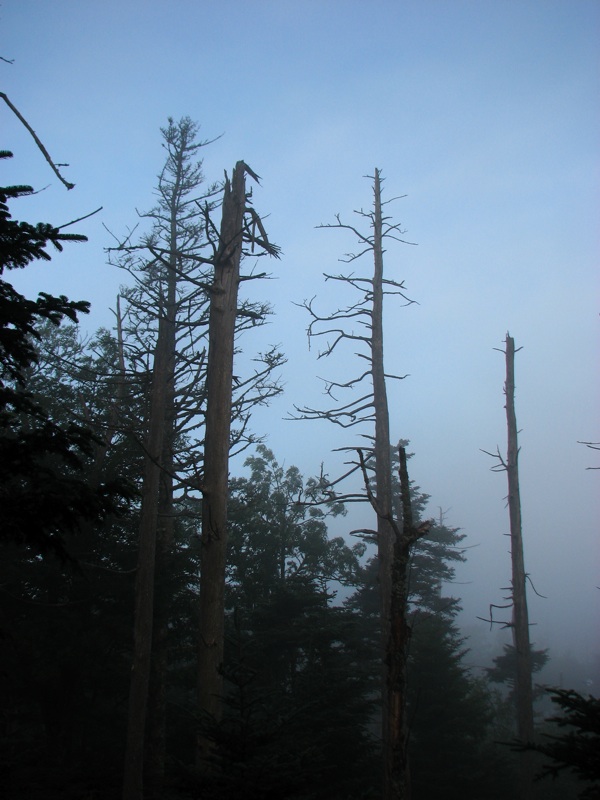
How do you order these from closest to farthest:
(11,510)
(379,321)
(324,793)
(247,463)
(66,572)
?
(11,510) < (324,793) < (379,321) < (66,572) < (247,463)

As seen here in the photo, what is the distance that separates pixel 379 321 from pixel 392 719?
9.87 m

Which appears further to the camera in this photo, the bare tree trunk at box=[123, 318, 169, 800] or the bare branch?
the bare tree trunk at box=[123, 318, 169, 800]

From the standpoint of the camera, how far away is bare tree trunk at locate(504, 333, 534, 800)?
1270cm

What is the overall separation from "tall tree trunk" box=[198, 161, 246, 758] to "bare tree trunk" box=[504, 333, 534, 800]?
8247 millimetres

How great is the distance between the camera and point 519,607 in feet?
45.3

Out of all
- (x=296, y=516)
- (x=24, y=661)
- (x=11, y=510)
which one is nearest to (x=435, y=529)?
(x=296, y=516)

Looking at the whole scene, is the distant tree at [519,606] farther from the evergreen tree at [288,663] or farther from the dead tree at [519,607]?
the evergreen tree at [288,663]

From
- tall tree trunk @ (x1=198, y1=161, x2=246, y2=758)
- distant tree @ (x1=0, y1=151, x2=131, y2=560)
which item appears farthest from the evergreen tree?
distant tree @ (x1=0, y1=151, x2=131, y2=560)

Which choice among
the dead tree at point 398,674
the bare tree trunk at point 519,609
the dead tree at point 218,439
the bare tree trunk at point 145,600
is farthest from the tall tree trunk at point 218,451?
the bare tree trunk at point 519,609

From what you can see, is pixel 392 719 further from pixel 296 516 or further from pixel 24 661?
pixel 296 516

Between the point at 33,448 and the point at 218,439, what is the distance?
3.54m

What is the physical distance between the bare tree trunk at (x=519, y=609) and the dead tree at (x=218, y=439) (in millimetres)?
8255

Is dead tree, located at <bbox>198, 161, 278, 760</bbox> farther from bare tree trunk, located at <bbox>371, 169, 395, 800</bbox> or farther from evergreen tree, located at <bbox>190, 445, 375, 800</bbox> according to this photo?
bare tree trunk, located at <bbox>371, 169, 395, 800</bbox>

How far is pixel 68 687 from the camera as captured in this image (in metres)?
15.8
